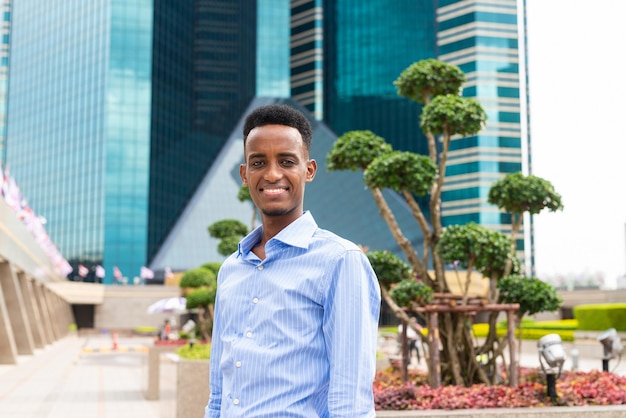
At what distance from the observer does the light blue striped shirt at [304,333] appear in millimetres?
2215

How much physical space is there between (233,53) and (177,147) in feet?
49.2

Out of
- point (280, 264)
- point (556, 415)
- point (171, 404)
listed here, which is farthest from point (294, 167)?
point (171, 404)

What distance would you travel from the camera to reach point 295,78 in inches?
3558

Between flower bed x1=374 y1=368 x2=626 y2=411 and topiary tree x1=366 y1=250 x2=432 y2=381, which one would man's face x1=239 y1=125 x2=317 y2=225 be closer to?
flower bed x1=374 y1=368 x2=626 y2=411

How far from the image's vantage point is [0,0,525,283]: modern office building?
243 ft

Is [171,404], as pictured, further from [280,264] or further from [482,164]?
[482,164]

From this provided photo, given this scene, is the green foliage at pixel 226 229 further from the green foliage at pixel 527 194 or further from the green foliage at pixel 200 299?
the green foliage at pixel 527 194

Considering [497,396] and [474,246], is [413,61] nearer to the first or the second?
[474,246]

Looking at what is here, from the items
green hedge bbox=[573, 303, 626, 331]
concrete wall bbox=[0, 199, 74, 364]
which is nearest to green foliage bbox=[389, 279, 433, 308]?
concrete wall bbox=[0, 199, 74, 364]

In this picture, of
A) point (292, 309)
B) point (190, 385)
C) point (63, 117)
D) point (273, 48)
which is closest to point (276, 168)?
point (292, 309)

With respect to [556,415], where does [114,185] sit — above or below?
above

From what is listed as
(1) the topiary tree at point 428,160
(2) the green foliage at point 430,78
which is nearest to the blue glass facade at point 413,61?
(2) the green foliage at point 430,78

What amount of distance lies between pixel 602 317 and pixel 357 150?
17796 millimetres

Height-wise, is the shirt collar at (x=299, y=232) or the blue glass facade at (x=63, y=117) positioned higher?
the blue glass facade at (x=63, y=117)
